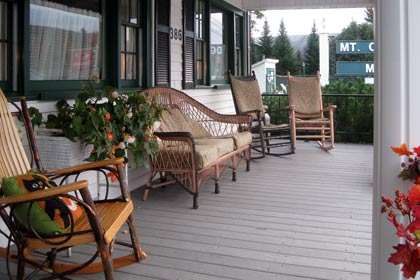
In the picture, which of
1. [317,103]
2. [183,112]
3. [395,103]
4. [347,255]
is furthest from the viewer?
[317,103]

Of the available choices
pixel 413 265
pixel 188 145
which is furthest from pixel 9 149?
pixel 413 265

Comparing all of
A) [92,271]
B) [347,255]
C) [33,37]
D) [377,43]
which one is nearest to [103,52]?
[33,37]

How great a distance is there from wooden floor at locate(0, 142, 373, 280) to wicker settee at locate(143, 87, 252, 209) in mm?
177

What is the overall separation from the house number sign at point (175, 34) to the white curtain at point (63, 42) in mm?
1317

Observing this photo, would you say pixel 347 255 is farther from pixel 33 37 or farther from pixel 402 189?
pixel 33 37

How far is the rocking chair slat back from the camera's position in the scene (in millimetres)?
2340

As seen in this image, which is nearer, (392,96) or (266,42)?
(392,96)

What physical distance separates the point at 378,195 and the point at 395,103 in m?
0.29

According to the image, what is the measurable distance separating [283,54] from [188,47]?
57.2 ft

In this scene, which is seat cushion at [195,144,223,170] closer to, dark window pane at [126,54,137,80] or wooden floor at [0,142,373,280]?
wooden floor at [0,142,373,280]

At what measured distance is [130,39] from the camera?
440 centimetres

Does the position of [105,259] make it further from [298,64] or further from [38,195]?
[298,64]

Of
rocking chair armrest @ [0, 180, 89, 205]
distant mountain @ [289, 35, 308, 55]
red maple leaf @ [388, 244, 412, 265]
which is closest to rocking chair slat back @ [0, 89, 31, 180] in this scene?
rocking chair armrest @ [0, 180, 89, 205]

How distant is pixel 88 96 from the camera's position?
310 cm
